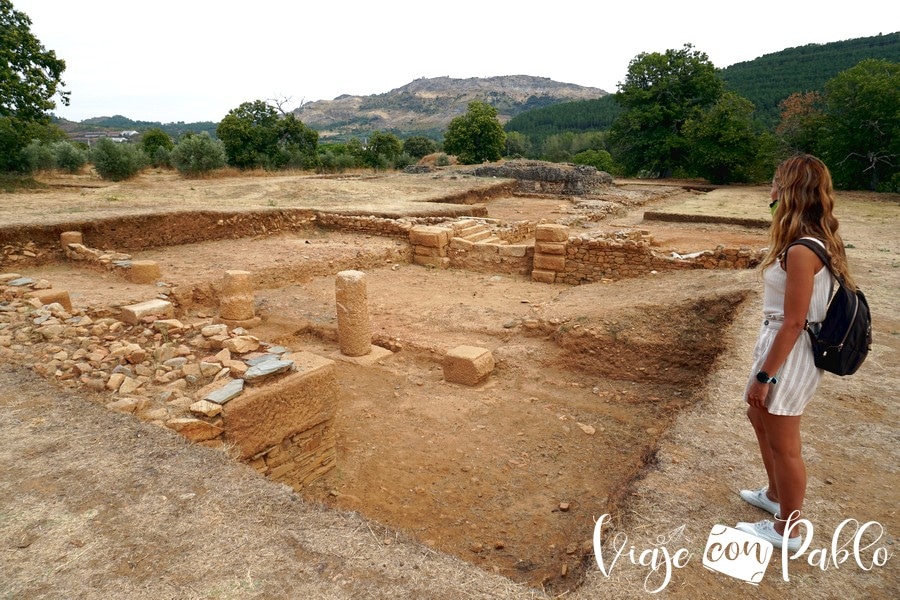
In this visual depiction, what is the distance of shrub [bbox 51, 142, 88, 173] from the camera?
22625mm

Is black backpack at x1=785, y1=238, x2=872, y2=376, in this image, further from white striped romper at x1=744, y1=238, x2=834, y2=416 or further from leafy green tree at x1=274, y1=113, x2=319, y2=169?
leafy green tree at x1=274, y1=113, x2=319, y2=169

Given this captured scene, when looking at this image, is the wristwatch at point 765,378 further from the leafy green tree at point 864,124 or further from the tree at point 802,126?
the tree at point 802,126

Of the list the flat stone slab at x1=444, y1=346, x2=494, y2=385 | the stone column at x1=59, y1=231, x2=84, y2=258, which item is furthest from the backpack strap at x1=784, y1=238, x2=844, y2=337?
the stone column at x1=59, y1=231, x2=84, y2=258

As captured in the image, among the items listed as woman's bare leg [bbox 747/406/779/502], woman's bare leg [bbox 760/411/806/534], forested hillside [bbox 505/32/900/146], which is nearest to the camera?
woman's bare leg [bbox 760/411/806/534]

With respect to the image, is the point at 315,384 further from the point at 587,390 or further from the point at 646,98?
the point at 646,98

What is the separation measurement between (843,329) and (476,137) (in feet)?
109

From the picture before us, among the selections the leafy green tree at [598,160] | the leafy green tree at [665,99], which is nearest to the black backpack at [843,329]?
the leafy green tree at [665,99]

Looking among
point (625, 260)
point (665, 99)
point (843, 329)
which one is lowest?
point (625, 260)

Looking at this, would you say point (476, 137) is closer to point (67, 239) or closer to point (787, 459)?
point (67, 239)

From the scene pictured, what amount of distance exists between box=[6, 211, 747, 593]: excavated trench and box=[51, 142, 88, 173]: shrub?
1591 centimetres

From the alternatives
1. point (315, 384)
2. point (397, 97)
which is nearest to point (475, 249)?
point (315, 384)

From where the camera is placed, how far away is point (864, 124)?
823 inches

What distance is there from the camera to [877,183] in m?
21.6

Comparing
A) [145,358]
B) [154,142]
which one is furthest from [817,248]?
[154,142]
